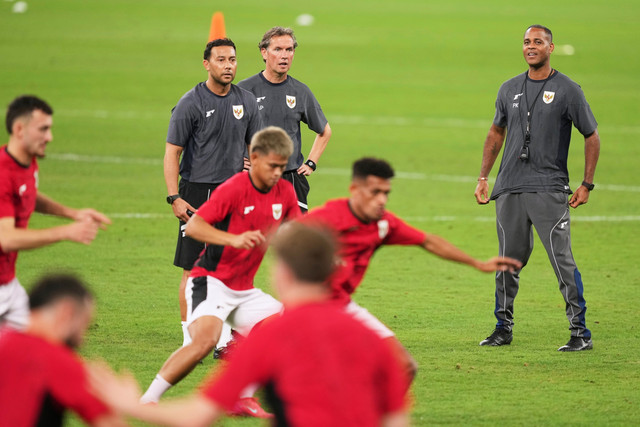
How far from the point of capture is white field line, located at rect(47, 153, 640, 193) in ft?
69.4

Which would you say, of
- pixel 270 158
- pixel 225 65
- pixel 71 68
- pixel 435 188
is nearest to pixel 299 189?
pixel 225 65

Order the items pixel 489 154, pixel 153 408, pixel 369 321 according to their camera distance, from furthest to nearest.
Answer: pixel 489 154, pixel 369 321, pixel 153 408

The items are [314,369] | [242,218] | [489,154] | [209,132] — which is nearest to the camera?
Result: [314,369]

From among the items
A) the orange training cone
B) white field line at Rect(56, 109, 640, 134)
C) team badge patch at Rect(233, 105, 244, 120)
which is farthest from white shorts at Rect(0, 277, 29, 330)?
white field line at Rect(56, 109, 640, 134)

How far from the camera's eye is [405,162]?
24391 mm

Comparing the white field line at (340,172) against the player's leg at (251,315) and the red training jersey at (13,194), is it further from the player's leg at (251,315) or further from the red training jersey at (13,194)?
the red training jersey at (13,194)

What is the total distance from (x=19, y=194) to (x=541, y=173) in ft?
17.8

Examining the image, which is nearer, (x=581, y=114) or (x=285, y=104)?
(x=581, y=114)

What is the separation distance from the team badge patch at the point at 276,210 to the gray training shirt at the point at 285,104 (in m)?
3.30

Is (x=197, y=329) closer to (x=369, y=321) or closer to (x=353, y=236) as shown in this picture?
(x=369, y=321)

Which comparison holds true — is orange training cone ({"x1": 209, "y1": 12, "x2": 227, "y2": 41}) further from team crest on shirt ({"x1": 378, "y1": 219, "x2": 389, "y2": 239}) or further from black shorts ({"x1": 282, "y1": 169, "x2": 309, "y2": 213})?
team crest on shirt ({"x1": 378, "y1": 219, "x2": 389, "y2": 239})

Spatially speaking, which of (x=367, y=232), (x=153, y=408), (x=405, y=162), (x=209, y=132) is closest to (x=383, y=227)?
(x=367, y=232)

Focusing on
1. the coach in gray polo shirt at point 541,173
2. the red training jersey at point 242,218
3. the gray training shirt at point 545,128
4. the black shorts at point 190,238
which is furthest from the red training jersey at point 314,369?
the gray training shirt at point 545,128

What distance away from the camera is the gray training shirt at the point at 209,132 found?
10.0m
